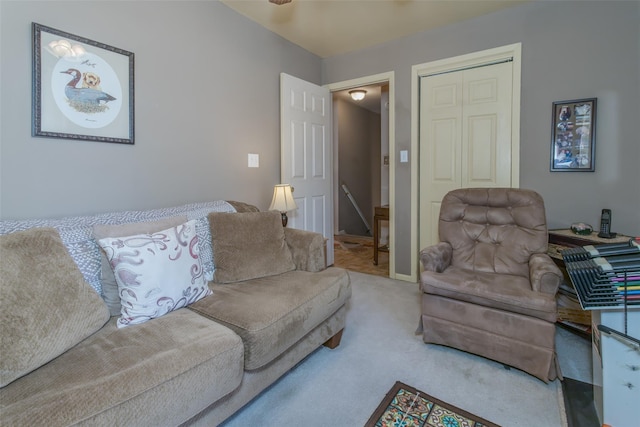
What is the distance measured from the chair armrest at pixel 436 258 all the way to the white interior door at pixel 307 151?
1511 millimetres

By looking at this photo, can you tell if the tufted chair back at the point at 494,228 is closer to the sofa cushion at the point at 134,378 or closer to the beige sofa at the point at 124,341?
the beige sofa at the point at 124,341

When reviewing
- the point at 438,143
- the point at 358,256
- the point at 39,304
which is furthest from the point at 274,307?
the point at 358,256

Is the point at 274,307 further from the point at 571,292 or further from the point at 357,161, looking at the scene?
the point at 357,161

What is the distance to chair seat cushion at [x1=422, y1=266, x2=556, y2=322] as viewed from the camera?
1629 millimetres

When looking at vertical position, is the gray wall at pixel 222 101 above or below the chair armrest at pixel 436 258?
above

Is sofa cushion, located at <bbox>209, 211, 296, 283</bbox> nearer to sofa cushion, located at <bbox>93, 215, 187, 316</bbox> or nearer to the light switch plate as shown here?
sofa cushion, located at <bbox>93, 215, 187, 316</bbox>

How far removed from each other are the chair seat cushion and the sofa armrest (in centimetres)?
67

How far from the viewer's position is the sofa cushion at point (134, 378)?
87cm

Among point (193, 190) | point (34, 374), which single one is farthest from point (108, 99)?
point (34, 374)

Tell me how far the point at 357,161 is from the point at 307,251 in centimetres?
447

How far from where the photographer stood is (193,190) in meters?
2.40

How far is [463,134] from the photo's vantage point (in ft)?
9.73

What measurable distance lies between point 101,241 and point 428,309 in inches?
70.9

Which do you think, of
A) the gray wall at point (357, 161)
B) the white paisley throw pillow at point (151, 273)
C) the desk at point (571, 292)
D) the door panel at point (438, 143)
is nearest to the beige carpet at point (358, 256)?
the gray wall at point (357, 161)
